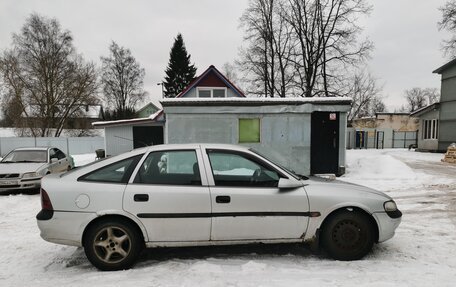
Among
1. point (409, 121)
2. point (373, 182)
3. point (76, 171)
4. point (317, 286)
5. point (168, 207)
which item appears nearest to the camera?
point (317, 286)

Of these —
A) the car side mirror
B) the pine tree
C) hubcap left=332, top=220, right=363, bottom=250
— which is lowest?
hubcap left=332, top=220, right=363, bottom=250

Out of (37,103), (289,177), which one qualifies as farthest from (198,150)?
(37,103)

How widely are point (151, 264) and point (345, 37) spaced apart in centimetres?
2692

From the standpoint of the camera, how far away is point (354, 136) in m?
30.5

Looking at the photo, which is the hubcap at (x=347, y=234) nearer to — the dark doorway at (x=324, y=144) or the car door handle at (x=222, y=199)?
the car door handle at (x=222, y=199)

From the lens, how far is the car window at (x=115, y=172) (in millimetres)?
3566

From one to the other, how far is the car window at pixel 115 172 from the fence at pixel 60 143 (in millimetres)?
27592

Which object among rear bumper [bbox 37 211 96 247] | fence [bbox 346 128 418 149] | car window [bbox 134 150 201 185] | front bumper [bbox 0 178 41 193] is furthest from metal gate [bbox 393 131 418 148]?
rear bumper [bbox 37 211 96 247]

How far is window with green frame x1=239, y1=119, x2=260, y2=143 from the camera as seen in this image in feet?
35.7

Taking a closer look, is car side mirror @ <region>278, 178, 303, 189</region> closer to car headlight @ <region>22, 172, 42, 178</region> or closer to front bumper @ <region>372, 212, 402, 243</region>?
front bumper @ <region>372, 212, 402, 243</region>

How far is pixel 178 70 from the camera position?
141ft

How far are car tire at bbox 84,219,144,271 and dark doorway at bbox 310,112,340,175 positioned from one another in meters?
8.83

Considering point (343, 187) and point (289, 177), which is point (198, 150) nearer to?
point (289, 177)

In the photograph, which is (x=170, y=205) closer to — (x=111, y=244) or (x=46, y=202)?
(x=111, y=244)
